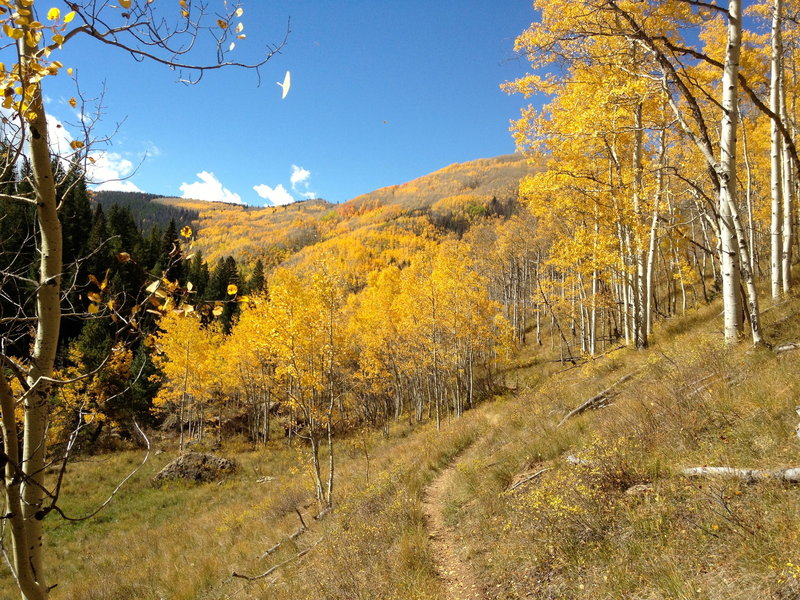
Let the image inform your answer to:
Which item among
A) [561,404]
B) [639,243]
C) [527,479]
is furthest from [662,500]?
[639,243]

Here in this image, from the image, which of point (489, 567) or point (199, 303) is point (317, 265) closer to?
point (489, 567)

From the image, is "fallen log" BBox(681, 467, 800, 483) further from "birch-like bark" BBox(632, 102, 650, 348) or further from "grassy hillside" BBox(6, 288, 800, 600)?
"birch-like bark" BBox(632, 102, 650, 348)

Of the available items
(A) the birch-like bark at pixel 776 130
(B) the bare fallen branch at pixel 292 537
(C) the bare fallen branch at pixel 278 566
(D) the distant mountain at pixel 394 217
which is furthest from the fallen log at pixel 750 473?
(D) the distant mountain at pixel 394 217

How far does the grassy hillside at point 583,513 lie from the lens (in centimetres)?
308

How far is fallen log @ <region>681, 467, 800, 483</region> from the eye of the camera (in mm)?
3145

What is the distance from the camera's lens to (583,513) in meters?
4.14

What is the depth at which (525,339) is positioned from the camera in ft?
114

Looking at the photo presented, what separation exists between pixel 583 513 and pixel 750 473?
58.0 inches

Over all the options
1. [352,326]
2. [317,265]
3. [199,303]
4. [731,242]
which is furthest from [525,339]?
[199,303]

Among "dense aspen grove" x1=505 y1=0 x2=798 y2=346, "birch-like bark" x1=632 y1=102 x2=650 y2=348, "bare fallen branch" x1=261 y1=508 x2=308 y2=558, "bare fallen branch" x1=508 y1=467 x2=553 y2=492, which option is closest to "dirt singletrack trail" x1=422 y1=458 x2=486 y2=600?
"bare fallen branch" x1=508 y1=467 x2=553 y2=492

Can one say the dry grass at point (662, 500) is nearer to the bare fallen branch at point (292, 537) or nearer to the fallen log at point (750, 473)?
the fallen log at point (750, 473)

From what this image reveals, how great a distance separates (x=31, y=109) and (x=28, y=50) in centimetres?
23

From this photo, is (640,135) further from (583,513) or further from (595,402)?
(583,513)

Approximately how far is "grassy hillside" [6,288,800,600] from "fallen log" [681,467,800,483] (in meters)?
0.06
